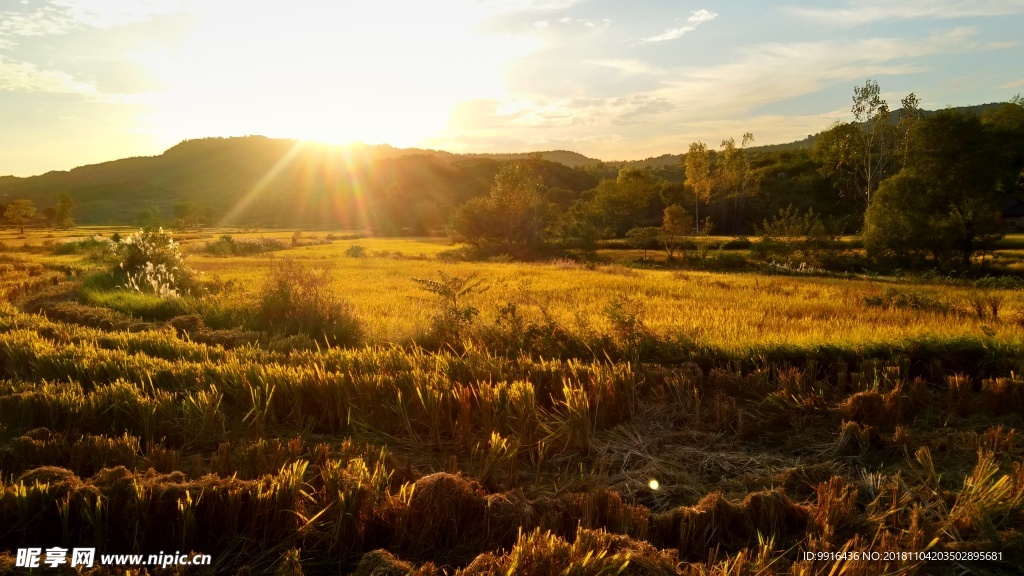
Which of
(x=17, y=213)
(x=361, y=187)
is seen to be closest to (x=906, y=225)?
(x=17, y=213)

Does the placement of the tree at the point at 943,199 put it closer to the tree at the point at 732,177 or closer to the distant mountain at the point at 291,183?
the tree at the point at 732,177

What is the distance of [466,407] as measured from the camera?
4609 mm

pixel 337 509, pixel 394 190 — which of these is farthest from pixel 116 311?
pixel 394 190

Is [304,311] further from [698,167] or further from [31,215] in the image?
[31,215]

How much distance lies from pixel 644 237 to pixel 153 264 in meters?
31.8

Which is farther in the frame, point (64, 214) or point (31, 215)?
point (64, 214)

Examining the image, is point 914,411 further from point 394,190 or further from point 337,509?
point 394,190

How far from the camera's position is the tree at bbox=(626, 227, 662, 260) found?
39.8 meters

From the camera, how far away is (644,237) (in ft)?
130

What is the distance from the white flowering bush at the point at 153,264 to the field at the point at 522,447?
4919mm

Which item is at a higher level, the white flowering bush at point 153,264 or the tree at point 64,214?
the tree at point 64,214

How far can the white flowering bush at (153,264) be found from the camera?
1298 cm

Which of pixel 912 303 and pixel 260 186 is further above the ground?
pixel 260 186

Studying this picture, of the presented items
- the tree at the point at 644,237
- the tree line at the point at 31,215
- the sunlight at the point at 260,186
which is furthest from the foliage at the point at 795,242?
the sunlight at the point at 260,186
